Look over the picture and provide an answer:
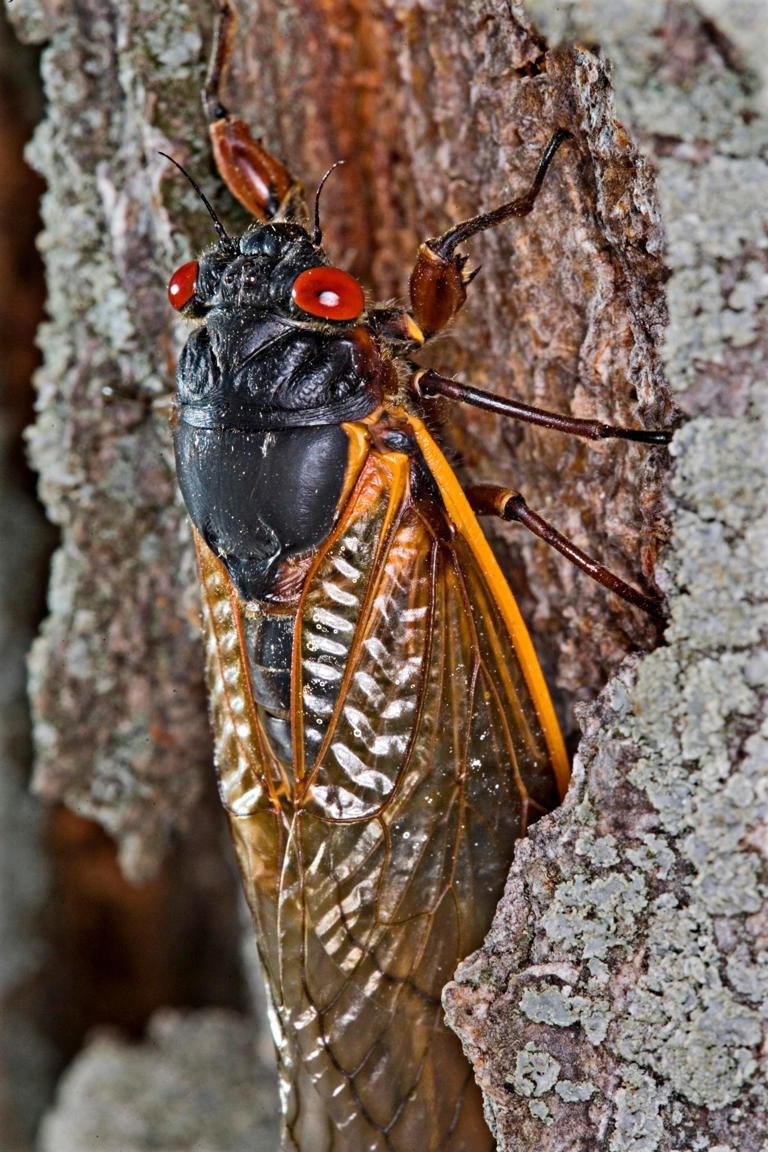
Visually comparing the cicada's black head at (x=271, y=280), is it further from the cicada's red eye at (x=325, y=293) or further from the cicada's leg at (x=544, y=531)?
the cicada's leg at (x=544, y=531)

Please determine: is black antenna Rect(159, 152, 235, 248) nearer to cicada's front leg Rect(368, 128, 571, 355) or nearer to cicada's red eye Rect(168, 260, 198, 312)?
cicada's red eye Rect(168, 260, 198, 312)

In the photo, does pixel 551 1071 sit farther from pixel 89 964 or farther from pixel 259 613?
pixel 89 964

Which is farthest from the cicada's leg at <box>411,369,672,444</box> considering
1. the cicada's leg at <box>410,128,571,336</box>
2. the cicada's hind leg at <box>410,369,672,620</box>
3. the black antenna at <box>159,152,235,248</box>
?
the black antenna at <box>159,152,235,248</box>

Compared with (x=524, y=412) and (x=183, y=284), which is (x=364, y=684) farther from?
(x=183, y=284)

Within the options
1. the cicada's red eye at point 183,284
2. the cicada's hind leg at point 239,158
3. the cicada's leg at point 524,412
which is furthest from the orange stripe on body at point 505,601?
the cicada's hind leg at point 239,158

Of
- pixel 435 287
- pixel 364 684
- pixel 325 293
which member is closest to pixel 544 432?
pixel 435 287

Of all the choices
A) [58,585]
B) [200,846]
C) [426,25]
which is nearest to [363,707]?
[58,585]

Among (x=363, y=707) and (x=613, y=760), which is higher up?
(x=613, y=760)
